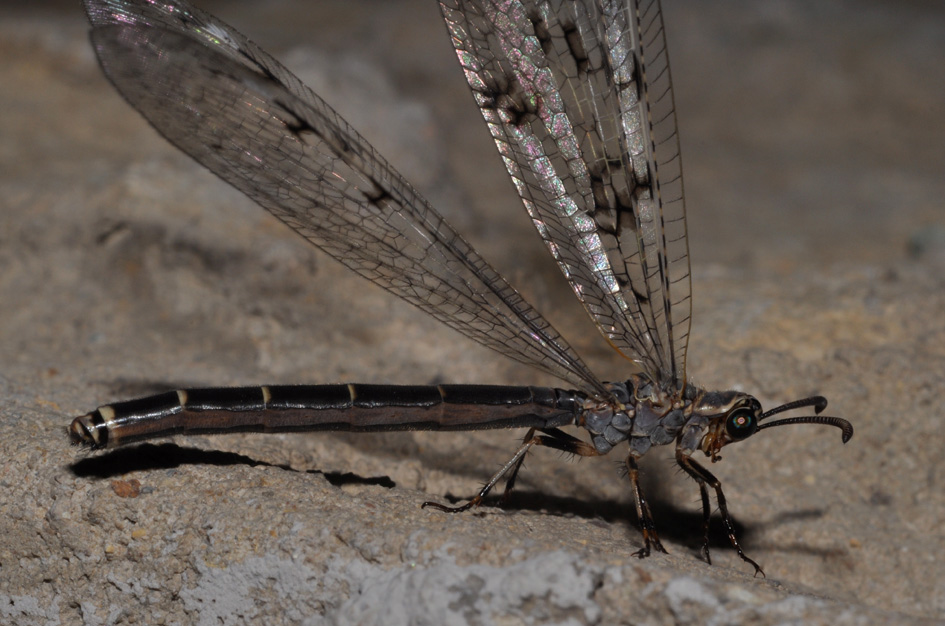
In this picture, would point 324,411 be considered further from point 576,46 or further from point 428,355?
point 576,46

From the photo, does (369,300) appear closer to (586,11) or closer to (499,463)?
(499,463)

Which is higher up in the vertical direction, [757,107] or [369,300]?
[757,107]

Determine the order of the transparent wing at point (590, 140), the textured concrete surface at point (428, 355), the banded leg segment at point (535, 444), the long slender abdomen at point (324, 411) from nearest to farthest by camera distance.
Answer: the textured concrete surface at point (428, 355) < the long slender abdomen at point (324, 411) < the transparent wing at point (590, 140) < the banded leg segment at point (535, 444)

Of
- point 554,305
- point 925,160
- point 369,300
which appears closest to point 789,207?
point 925,160

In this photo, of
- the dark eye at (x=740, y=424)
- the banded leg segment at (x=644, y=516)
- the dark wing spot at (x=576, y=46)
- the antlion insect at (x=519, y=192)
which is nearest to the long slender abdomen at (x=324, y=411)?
the antlion insect at (x=519, y=192)

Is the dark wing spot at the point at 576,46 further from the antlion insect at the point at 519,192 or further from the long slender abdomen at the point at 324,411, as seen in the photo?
the long slender abdomen at the point at 324,411

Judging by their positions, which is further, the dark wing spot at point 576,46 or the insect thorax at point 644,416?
the insect thorax at point 644,416

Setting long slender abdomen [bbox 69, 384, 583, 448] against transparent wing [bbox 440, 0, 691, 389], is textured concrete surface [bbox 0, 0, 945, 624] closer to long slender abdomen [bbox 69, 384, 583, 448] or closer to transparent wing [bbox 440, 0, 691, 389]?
long slender abdomen [bbox 69, 384, 583, 448]
